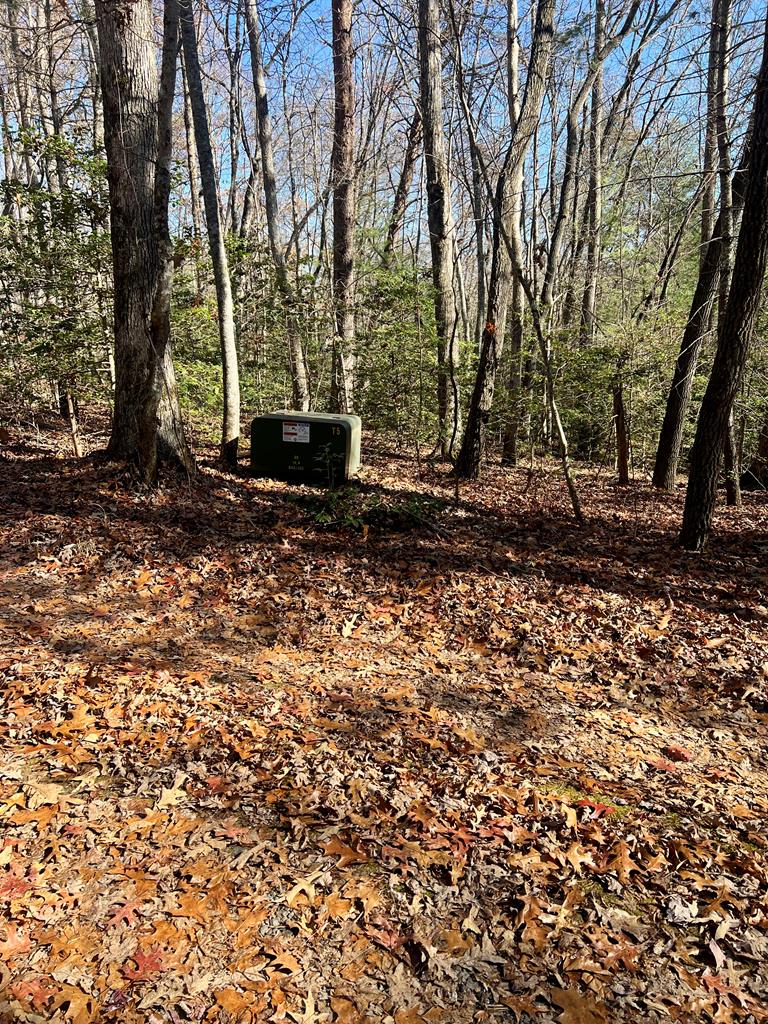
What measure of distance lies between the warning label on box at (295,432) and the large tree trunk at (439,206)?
2670 millimetres

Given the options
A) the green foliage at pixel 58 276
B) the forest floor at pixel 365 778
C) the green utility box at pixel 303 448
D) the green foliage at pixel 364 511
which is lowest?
the forest floor at pixel 365 778

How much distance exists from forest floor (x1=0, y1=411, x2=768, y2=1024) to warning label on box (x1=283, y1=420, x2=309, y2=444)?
7.35 ft

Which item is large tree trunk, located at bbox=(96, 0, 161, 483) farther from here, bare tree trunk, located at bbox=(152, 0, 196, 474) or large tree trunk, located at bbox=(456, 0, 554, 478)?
large tree trunk, located at bbox=(456, 0, 554, 478)

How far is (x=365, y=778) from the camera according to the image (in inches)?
125

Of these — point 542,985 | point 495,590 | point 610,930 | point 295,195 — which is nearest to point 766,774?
point 610,930

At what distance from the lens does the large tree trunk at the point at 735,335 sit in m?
5.84

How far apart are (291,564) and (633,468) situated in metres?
9.81

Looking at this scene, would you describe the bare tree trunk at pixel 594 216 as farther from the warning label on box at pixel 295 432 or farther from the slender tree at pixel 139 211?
the slender tree at pixel 139 211

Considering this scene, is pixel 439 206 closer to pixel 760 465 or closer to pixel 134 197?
pixel 134 197

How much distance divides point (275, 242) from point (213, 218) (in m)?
4.18

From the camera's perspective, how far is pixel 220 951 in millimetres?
2197

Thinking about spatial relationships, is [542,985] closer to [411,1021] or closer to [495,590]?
[411,1021]

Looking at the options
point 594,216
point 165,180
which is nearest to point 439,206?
point 165,180

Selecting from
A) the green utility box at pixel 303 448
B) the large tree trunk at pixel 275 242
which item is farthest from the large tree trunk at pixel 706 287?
the large tree trunk at pixel 275 242
